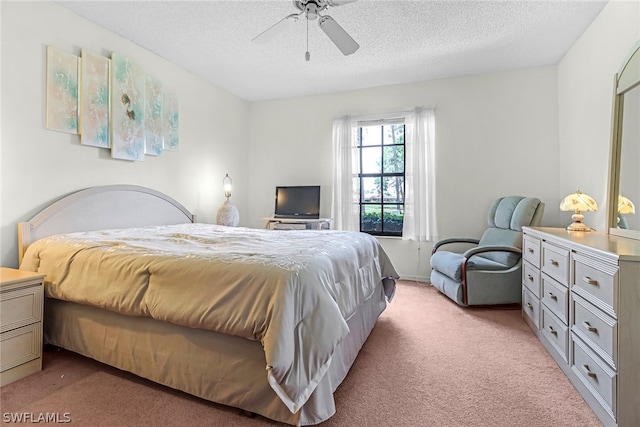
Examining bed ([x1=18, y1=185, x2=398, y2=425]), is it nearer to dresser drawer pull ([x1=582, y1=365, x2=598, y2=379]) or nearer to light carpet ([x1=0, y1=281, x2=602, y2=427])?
light carpet ([x1=0, y1=281, x2=602, y2=427])

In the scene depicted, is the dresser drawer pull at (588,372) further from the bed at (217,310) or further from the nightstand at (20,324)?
the nightstand at (20,324)

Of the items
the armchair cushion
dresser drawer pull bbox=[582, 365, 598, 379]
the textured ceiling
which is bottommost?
dresser drawer pull bbox=[582, 365, 598, 379]

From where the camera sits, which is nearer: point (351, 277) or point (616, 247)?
point (616, 247)

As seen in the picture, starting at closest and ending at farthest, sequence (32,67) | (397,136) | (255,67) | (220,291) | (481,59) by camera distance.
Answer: (220,291) → (32,67) → (481,59) → (255,67) → (397,136)

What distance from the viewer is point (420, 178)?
4.23 metres

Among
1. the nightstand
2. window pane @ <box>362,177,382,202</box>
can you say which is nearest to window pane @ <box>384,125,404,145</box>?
→ window pane @ <box>362,177,382,202</box>

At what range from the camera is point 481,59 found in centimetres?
365

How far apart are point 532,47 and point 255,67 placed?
3167mm

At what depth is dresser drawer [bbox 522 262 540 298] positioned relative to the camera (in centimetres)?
245

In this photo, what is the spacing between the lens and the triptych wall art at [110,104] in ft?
8.67

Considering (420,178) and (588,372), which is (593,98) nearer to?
(420,178)

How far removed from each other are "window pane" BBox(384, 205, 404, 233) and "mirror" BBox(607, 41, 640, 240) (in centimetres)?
242

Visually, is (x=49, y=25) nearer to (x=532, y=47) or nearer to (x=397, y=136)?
(x=397, y=136)

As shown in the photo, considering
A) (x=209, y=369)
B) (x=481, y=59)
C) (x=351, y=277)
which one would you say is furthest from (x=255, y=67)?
(x=209, y=369)
